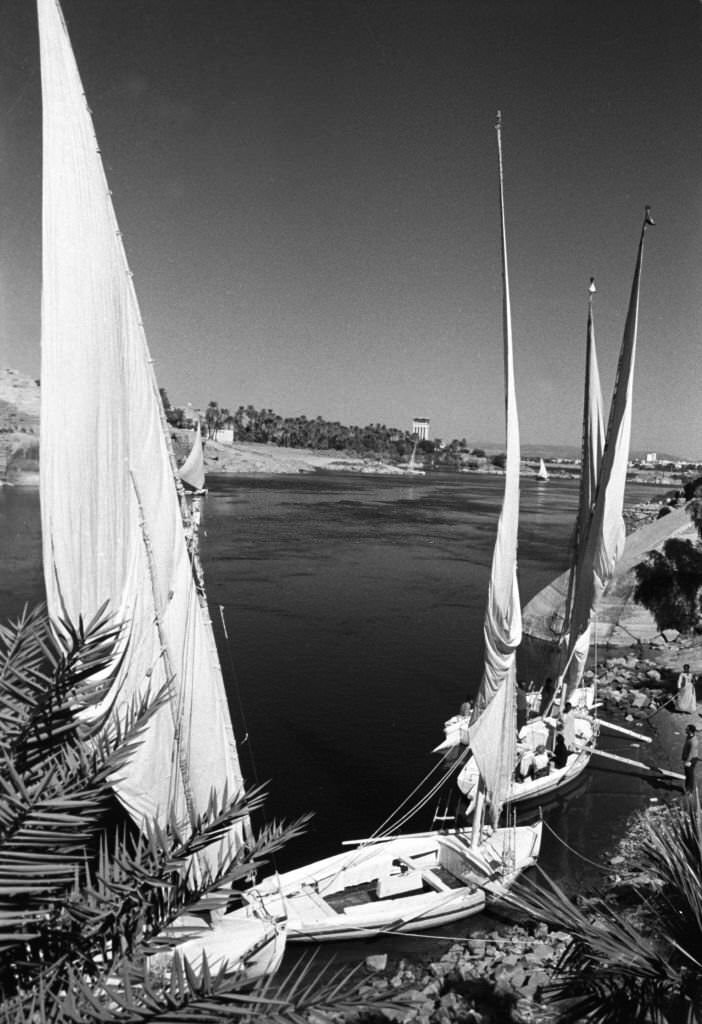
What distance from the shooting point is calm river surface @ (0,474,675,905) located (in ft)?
44.2

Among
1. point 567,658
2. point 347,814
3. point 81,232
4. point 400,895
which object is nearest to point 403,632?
point 567,658

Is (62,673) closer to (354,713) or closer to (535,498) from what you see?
(354,713)

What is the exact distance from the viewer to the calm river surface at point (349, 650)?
13484mm

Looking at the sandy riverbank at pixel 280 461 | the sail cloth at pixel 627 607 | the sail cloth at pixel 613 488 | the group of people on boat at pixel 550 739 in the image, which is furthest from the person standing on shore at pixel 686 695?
the sandy riverbank at pixel 280 461

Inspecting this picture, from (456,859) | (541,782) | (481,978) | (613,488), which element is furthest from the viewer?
(613,488)

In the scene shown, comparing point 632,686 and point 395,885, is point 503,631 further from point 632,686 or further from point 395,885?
point 632,686

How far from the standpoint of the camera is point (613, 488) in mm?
13398

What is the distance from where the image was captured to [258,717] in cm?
1695

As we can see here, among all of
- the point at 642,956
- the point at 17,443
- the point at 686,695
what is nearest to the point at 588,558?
the point at 686,695

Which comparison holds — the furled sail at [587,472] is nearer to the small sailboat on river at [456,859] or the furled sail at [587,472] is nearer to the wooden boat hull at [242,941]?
the small sailboat on river at [456,859]

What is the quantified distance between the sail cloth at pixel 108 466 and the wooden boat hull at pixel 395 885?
1997mm

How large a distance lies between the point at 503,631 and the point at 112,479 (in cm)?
524

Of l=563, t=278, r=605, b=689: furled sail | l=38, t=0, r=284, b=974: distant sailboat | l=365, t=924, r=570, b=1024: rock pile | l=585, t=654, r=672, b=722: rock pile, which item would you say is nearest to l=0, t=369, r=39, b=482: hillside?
l=585, t=654, r=672, b=722: rock pile

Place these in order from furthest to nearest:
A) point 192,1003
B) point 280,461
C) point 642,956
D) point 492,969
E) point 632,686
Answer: point 280,461, point 632,686, point 492,969, point 642,956, point 192,1003
